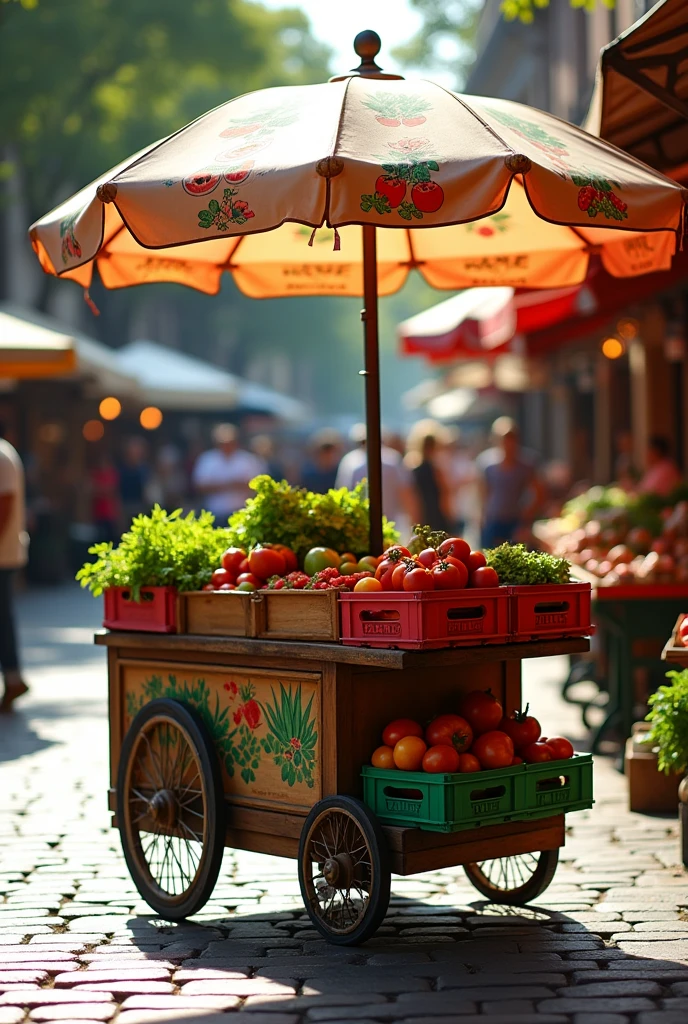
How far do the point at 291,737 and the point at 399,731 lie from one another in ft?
1.31

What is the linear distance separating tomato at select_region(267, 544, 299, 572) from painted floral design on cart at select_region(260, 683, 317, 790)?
593 millimetres

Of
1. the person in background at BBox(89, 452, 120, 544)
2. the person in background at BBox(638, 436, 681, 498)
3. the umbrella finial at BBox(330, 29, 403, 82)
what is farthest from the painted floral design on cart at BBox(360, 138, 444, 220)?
the person in background at BBox(89, 452, 120, 544)

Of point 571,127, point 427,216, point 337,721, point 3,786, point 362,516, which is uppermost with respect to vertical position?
point 571,127

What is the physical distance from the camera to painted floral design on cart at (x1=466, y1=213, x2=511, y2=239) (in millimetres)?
7021

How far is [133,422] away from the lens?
39.7m

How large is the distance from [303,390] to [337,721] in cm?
8834

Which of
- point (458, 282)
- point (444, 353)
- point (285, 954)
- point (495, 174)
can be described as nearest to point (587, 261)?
point (458, 282)

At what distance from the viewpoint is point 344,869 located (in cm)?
515

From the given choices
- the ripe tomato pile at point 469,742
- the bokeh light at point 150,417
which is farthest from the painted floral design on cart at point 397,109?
the bokeh light at point 150,417

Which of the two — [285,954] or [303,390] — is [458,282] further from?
[303,390]

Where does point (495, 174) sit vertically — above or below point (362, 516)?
above

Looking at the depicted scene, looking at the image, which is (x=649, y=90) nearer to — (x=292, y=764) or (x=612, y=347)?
(x=292, y=764)

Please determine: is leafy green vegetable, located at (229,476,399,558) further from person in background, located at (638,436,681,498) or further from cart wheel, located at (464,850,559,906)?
person in background, located at (638,436,681,498)

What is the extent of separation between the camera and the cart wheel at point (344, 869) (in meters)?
5.00
